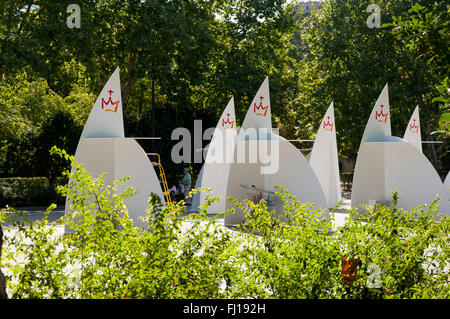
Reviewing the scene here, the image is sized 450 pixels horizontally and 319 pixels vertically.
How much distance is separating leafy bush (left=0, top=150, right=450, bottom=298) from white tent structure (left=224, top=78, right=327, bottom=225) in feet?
31.6

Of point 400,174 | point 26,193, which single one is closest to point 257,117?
point 400,174

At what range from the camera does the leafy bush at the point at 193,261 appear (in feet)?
12.7

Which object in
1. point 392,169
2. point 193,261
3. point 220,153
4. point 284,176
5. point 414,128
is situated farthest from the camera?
point 414,128

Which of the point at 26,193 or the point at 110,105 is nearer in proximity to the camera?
the point at 110,105

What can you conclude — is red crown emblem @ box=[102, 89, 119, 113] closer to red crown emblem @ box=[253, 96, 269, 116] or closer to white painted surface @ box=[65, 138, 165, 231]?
white painted surface @ box=[65, 138, 165, 231]

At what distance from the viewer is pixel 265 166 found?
15.1 m

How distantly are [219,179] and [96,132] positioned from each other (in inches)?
274

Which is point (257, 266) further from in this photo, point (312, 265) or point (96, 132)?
point (96, 132)

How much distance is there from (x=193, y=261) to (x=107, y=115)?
9.13 metres

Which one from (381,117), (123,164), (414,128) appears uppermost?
(381,117)

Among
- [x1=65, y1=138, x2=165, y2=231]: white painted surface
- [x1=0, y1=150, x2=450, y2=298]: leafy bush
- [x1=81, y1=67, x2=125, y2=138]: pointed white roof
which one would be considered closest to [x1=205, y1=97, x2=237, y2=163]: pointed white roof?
[x1=65, y1=138, x2=165, y2=231]: white painted surface

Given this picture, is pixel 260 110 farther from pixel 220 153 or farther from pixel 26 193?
pixel 26 193

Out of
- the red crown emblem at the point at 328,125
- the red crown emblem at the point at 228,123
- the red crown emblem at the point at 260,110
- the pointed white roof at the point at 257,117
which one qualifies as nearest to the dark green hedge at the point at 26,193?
the red crown emblem at the point at 228,123
